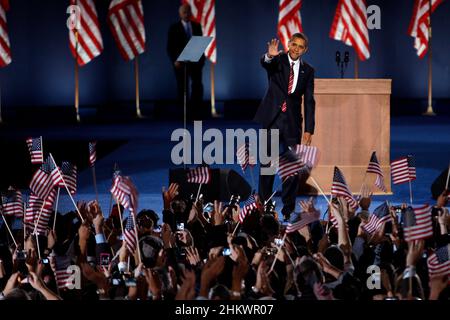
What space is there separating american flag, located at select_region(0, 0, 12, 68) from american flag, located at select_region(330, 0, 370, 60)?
6421 mm

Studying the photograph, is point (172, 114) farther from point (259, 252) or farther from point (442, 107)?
point (259, 252)

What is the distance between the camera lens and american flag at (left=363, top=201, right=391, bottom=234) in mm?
6465

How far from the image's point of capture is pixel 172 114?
20.6m

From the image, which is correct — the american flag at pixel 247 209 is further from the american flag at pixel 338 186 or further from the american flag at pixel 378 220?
the american flag at pixel 378 220

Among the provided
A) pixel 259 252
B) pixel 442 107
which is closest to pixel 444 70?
pixel 442 107

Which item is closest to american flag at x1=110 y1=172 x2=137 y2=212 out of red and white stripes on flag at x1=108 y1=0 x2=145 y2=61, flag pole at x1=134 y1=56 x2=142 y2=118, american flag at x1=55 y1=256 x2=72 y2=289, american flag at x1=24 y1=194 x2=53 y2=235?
american flag at x1=55 y1=256 x2=72 y2=289

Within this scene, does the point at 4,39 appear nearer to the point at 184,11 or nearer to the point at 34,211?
the point at 184,11

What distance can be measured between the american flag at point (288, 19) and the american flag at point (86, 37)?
3642mm

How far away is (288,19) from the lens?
63.4 feet

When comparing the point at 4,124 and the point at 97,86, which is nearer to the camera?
the point at 4,124

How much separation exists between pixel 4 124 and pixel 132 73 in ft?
13.6

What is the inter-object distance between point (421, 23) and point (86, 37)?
689 centimetres

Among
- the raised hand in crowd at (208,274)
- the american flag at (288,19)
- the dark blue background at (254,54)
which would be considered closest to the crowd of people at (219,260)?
the raised hand in crowd at (208,274)
